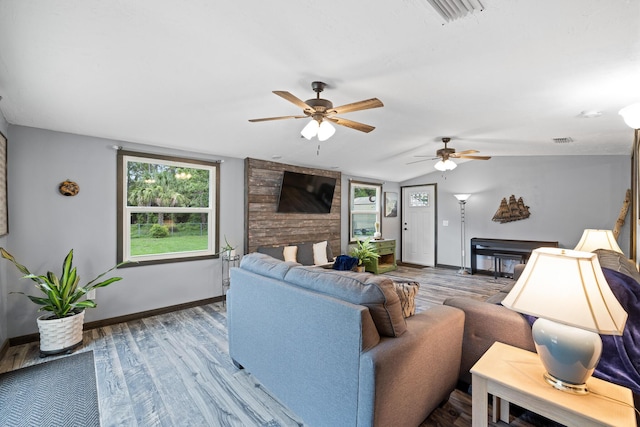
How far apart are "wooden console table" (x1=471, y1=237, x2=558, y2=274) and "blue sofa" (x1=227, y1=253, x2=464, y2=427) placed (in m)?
4.57

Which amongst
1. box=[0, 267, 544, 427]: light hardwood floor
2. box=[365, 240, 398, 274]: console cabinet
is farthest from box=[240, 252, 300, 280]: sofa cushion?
box=[365, 240, 398, 274]: console cabinet

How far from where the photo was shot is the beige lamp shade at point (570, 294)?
117 cm

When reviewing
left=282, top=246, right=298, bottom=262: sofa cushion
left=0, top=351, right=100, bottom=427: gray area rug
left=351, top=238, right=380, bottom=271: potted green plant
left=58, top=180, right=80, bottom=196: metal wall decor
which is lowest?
left=0, top=351, right=100, bottom=427: gray area rug

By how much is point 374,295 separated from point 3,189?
142 inches

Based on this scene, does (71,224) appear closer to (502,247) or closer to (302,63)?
(302,63)

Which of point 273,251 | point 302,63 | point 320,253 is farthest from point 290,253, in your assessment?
point 302,63

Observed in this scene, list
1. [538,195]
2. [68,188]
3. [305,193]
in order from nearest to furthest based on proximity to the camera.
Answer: [68,188] → [305,193] → [538,195]

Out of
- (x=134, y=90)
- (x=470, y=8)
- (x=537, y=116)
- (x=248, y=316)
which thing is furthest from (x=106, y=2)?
(x=537, y=116)

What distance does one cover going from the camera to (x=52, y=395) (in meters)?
2.07

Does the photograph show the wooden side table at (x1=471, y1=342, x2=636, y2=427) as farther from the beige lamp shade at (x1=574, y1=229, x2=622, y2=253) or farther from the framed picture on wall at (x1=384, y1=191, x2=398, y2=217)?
the framed picture on wall at (x1=384, y1=191, x2=398, y2=217)

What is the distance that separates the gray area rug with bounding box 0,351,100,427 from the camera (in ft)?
6.05

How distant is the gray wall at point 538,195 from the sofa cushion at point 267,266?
5.65 metres

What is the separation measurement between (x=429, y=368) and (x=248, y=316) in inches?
53.0

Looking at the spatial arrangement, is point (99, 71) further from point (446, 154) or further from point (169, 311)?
point (446, 154)
